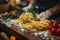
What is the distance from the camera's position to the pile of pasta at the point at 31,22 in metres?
1.46

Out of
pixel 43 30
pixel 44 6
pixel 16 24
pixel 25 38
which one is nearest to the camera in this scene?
pixel 25 38

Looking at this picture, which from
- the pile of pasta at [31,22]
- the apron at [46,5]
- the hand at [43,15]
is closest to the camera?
the pile of pasta at [31,22]

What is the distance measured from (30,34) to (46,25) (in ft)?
0.56

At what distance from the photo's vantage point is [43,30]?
143 cm

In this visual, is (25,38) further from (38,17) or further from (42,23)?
(38,17)

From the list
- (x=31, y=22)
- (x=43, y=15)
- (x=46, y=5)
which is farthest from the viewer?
(x=46, y=5)

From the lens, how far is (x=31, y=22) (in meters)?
1.53

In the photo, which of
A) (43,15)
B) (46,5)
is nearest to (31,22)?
(43,15)

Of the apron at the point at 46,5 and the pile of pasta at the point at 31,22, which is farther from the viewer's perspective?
the apron at the point at 46,5

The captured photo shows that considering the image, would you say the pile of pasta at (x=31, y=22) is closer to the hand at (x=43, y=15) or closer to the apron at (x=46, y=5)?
the hand at (x=43, y=15)

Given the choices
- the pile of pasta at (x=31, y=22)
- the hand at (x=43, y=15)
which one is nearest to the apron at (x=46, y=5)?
the hand at (x=43, y=15)

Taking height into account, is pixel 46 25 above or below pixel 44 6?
below

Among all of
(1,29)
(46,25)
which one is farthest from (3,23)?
(46,25)

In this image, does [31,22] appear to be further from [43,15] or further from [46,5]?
[46,5]
